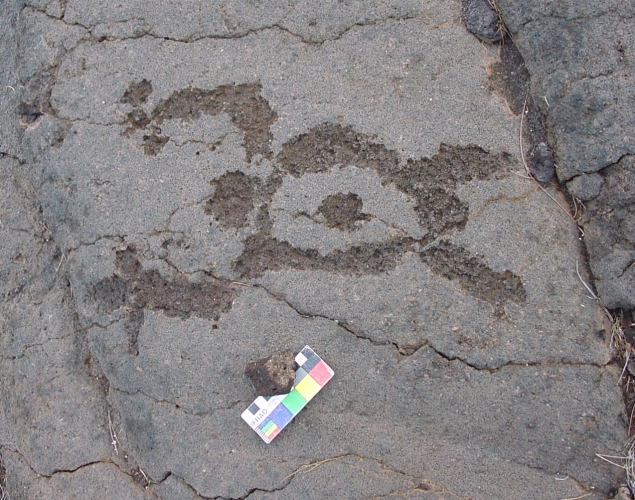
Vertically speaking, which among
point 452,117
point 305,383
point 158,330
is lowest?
point 305,383

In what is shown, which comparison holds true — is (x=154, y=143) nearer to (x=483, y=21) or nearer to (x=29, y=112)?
(x=29, y=112)

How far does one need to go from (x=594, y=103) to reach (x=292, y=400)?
1.71 meters

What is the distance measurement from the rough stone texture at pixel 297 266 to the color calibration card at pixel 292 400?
5 centimetres

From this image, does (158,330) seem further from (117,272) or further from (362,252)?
(362,252)

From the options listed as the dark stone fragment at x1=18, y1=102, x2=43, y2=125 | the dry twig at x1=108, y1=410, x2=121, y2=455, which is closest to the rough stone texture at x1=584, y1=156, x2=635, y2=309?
the dry twig at x1=108, y1=410, x2=121, y2=455

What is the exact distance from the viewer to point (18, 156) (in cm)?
240

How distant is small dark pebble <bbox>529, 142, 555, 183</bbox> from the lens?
2154mm

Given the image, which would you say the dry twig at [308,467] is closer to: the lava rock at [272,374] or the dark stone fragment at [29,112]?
the lava rock at [272,374]

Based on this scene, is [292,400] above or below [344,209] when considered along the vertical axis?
below

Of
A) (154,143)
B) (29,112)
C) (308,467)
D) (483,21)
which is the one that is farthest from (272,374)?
(483,21)

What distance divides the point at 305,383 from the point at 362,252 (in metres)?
0.59

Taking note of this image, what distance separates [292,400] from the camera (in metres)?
2.17

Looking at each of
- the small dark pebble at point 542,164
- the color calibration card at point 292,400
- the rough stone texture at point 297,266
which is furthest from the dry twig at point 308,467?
the small dark pebble at point 542,164

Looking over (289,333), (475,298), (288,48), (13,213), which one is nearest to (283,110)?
(288,48)
